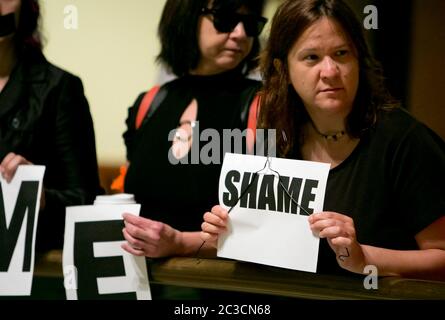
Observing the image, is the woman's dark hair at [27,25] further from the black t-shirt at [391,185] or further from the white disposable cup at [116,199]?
the black t-shirt at [391,185]

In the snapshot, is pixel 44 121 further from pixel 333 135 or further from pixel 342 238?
pixel 342 238

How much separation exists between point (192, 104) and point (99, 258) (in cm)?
54

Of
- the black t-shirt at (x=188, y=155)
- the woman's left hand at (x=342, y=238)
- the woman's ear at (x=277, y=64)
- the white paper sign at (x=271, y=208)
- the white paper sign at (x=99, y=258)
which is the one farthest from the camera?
the black t-shirt at (x=188, y=155)

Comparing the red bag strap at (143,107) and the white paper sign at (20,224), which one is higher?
the red bag strap at (143,107)

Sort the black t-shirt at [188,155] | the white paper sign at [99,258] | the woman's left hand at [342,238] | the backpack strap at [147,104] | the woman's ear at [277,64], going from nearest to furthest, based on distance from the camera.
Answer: the woman's left hand at [342,238]
the woman's ear at [277,64]
the white paper sign at [99,258]
the black t-shirt at [188,155]
the backpack strap at [147,104]

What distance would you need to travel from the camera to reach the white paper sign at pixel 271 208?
1.45 m

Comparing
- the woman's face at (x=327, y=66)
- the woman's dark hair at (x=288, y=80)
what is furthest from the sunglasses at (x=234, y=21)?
the woman's face at (x=327, y=66)

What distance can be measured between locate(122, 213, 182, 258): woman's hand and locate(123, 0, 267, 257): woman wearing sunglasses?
164 millimetres

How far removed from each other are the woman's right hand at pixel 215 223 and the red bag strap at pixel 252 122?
26 cm

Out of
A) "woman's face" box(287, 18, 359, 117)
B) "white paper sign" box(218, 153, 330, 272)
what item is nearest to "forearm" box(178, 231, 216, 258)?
"white paper sign" box(218, 153, 330, 272)

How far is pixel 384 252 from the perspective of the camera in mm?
1396

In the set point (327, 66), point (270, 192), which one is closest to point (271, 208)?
point (270, 192)
